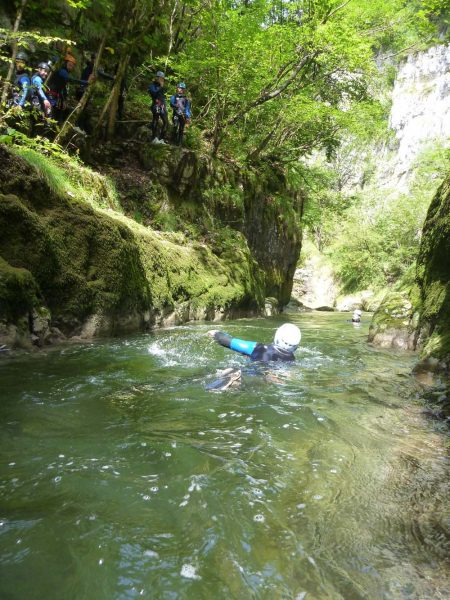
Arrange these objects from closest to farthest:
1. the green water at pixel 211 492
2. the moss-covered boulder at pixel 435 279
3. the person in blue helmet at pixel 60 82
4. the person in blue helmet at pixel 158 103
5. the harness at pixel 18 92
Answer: the green water at pixel 211 492 → the moss-covered boulder at pixel 435 279 → the harness at pixel 18 92 → the person in blue helmet at pixel 60 82 → the person in blue helmet at pixel 158 103

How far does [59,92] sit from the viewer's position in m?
9.52

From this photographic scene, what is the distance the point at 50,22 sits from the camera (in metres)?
10.9

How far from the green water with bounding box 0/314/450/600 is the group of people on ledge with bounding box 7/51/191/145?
499cm

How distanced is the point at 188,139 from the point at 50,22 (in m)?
4.81

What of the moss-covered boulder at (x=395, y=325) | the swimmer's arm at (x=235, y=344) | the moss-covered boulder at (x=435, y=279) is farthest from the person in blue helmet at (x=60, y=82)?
the moss-covered boulder at (x=395, y=325)

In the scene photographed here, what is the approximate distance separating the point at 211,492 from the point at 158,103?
1103cm

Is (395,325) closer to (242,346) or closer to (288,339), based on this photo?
(288,339)

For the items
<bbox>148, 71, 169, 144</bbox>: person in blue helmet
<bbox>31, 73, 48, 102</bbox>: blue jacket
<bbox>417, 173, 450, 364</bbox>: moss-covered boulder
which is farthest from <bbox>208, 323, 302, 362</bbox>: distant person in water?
<bbox>148, 71, 169, 144</bbox>: person in blue helmet

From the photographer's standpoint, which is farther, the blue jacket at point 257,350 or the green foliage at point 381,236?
the green foliage at point 381,236

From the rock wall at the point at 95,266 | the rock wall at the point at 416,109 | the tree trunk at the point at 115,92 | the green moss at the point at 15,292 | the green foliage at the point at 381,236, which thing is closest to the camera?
the green moss at the point at 15,292

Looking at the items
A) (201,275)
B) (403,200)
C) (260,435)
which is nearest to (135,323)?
(201,275)

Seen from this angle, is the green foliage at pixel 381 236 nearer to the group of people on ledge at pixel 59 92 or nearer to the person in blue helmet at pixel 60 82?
the group of people on ledge at pixel 59 92

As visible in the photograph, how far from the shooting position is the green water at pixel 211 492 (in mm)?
1916

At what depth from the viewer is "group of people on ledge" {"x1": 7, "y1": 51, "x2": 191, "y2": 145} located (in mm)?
7992
